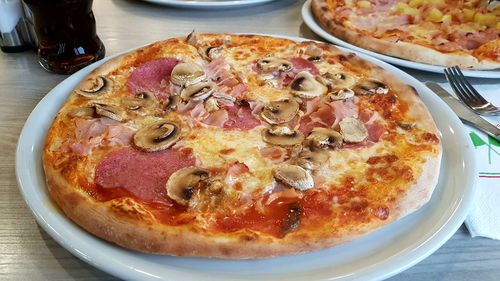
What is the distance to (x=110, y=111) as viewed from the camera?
1.25 m

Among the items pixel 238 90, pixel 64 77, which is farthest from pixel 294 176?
pixel 64 77

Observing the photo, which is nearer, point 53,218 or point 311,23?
point 53,218

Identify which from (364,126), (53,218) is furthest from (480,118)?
(53,218)

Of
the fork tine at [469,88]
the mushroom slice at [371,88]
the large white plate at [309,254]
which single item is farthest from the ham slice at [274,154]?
the fork tine at [469,88]

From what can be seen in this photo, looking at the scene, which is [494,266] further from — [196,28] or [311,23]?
[196,28]

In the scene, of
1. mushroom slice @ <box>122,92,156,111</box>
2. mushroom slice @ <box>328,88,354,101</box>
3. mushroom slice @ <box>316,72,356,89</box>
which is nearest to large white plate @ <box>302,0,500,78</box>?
mushroom slice @ <box>316,72,356,89</box>

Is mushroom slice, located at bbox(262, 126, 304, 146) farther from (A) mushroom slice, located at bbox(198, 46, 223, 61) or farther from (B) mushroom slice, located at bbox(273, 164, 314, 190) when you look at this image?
(A) mushroom slice, located at bbox(198, 46, 223, 61)

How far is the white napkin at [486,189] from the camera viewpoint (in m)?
1.08

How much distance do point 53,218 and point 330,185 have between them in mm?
557

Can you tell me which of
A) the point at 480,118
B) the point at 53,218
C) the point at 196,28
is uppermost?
the point at 53,218

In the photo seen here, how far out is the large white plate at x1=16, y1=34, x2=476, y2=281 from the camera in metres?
0.89

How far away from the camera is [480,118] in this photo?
57.2 inches

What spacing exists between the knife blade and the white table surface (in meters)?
0.19

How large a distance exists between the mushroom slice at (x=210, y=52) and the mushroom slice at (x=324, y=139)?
1.60 ft
